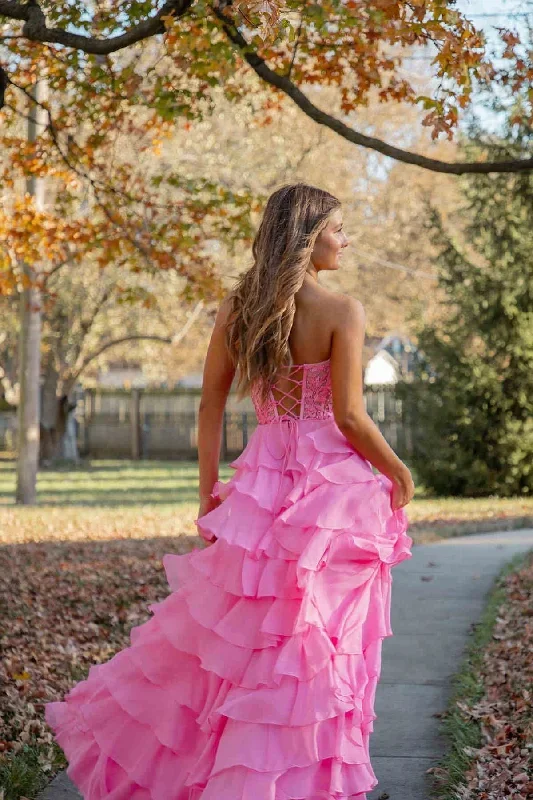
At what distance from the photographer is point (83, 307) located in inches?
898

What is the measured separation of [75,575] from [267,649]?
5.04 metres

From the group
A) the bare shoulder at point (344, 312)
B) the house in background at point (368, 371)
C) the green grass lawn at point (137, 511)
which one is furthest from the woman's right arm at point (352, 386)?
the house in background at point (368, 371)

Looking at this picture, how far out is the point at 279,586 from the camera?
129 inches

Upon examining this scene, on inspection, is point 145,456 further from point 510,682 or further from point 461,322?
point 510,682

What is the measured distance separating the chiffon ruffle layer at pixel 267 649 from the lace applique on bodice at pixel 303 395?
5cm

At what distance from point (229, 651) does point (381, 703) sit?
2.00 m

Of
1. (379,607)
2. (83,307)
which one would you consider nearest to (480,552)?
(379,607)

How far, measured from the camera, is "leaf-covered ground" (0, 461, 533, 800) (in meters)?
4.97

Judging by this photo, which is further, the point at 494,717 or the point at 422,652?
the point at 422,652

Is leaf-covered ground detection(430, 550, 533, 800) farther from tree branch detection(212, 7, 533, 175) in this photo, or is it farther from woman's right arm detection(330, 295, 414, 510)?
tree branch detection(212, 7, 533, 175)

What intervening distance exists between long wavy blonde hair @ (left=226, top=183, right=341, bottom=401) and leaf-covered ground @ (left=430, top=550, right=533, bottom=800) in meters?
1.71

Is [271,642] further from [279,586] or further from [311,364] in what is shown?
[311,364]

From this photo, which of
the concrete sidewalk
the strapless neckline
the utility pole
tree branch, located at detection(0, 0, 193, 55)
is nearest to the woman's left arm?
the strapless neckline

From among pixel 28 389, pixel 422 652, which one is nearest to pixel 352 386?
pixel 422 652
